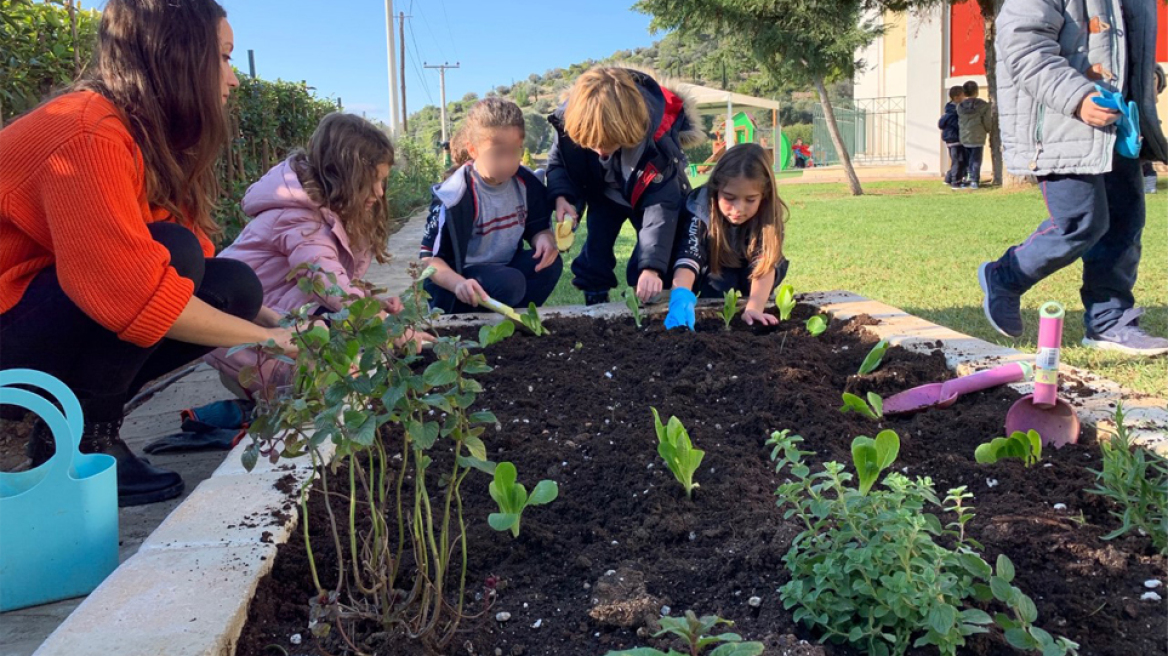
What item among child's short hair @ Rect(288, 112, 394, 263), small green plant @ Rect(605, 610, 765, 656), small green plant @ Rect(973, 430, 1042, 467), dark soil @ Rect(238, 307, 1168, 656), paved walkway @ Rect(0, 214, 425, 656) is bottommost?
paved walkway @ Rect(0, 214, 425, 656)

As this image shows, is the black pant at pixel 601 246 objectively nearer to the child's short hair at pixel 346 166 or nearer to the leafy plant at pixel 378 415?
the child's short hair at pixel 346 166

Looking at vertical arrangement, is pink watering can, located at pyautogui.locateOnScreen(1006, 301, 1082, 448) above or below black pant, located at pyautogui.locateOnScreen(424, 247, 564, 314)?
below

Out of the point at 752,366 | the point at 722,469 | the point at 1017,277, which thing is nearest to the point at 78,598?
the point at 722,469

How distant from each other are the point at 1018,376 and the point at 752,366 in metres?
0.77

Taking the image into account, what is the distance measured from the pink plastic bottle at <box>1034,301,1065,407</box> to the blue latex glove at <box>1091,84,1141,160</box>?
1.66 meters

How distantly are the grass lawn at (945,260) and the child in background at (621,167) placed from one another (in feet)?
2.32

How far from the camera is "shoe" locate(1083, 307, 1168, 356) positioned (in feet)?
10.8

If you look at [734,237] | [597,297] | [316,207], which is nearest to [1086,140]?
[734,237]

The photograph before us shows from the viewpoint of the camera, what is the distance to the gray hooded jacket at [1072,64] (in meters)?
3.29

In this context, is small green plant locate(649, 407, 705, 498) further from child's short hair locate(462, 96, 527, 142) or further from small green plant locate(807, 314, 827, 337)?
child's short hair locate(462, 96, 527, 142)

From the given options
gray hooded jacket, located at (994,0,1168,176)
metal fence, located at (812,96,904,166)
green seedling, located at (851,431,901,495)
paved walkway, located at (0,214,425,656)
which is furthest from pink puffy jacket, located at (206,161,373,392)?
metal fence, located at (812,96,904,166)

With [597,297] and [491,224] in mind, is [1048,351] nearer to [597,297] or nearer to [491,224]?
[491,224]

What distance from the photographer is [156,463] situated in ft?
9.05

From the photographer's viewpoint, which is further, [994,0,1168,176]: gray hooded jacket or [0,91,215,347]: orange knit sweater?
[994,0,1168,176]: gray hooded jacket
